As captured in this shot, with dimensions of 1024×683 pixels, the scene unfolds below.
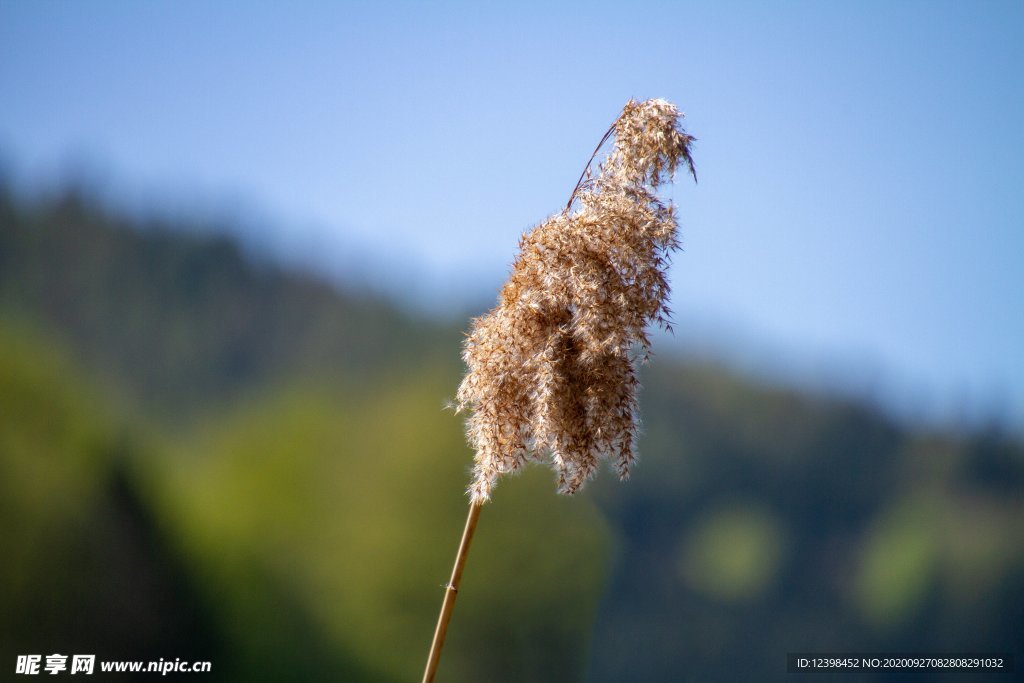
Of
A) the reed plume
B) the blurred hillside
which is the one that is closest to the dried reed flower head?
the reed plume

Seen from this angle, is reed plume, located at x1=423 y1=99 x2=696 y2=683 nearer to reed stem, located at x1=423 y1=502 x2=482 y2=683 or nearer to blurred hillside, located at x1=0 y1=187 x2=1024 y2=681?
reed stem, located at x1=423 y1=502 x2=482 y2=683

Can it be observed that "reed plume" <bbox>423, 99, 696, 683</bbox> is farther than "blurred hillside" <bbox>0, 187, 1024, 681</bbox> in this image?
No

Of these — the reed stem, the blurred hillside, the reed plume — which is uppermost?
the blurred hillside

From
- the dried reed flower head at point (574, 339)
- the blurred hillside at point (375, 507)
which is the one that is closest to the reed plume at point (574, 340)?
the dried reed flower head at point (574, 339)

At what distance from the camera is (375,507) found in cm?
616

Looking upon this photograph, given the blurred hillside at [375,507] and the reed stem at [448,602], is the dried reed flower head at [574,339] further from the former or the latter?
the blurred hillside at [375,507]

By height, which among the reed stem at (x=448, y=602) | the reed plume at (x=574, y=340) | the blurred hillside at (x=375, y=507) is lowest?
the reed stem at (x=448, y=602)

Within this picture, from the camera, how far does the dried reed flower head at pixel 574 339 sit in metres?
1.38

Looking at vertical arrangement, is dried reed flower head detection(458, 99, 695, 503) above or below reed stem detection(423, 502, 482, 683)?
above

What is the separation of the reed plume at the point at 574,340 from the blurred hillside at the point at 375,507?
15.7ft

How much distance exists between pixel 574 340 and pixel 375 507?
5.01 metres

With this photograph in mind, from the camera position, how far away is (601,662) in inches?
256

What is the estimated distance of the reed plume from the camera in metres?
1.38

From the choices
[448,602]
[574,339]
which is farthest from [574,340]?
[448,602]
